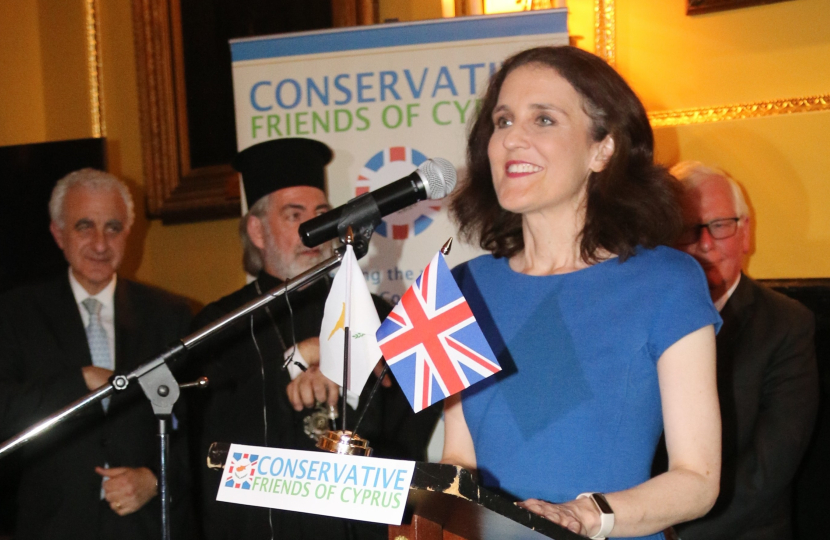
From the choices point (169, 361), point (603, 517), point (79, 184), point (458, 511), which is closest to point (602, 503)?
point (603, 517)

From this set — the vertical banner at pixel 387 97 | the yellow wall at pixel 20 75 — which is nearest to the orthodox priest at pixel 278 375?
the vertical banner at pixel 387 97

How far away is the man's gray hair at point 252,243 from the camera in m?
3.24

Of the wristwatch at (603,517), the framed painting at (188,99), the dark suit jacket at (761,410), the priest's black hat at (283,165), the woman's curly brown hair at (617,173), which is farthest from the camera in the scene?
the framed painting at (188,99)

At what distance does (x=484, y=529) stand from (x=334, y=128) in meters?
2.40

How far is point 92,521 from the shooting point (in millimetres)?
2789

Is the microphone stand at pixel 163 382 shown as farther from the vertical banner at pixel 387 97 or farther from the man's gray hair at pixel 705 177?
the man's gray hair at pixel 705 177

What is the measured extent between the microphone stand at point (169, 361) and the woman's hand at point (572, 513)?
590 millimetres

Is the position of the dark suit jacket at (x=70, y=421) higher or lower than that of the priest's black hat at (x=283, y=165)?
lower

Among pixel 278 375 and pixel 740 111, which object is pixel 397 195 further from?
pixel 740 111

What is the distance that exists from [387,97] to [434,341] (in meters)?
2.15

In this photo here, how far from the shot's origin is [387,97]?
3367 millimetres

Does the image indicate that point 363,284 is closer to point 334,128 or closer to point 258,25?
point 334,128

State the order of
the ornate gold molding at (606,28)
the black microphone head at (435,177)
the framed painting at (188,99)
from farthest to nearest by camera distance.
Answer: the framed painting at (188,99) < the ornate gold molding at (606,28) < the black microphone head at (435,177)

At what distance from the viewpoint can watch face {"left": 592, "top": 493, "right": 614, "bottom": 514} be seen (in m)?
1.34
